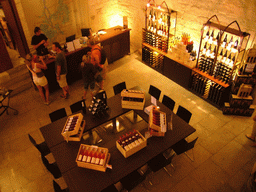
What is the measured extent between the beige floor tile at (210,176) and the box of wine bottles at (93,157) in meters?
1.98

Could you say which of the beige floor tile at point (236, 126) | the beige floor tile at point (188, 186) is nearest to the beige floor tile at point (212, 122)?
the beige floor tile at point (236, 126)

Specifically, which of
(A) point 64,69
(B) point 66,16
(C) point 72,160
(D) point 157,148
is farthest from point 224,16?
(B) point 66,16

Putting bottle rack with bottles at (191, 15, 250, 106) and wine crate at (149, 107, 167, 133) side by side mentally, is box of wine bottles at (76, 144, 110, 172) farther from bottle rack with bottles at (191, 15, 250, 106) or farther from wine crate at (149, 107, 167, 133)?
bottle rack with bottles at (191, 15, 250, 106)

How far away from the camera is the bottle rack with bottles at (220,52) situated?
5.18 meters

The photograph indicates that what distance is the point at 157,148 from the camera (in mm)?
3982

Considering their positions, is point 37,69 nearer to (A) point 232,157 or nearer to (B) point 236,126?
(A) point 232,157

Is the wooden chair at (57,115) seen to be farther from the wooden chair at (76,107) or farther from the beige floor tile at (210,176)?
the beige floor tile at (210,176)

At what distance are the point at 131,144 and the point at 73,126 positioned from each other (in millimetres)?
1211

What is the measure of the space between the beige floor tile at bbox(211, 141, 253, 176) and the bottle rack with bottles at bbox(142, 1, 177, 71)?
11.4 ft

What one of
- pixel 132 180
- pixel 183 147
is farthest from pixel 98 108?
pixel 183 147

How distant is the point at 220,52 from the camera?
18.4 feet

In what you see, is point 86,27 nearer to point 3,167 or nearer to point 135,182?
point 3,167

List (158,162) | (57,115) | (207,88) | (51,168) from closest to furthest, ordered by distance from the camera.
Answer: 1. (51,168)
2. (158,162)
3. (57,115)
4. (207,88)

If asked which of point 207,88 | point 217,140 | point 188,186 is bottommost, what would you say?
point 188,186
